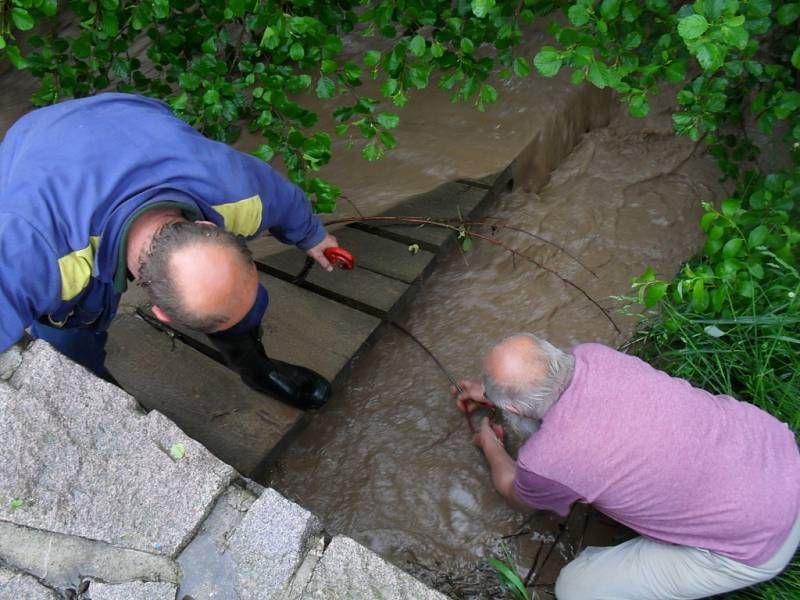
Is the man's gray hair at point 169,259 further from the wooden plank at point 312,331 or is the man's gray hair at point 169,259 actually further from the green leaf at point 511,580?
the green leaf at point 511,580

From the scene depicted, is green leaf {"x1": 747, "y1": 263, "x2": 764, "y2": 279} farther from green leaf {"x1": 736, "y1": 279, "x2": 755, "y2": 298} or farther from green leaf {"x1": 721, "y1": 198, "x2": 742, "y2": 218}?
green leaf {"x1": 721, "y1": 198, "x2": 742, "y2": 218}

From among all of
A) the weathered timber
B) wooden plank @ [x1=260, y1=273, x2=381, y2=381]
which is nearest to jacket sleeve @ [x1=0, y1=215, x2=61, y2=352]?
wooden plank @ [x1=260, y1=273, x2=381, y2=381]

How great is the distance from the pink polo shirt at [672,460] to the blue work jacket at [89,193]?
1159 mm

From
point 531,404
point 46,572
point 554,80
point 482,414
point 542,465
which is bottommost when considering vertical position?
point 482,414

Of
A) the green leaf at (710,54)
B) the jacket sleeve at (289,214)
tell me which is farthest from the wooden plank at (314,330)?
the green leaf at (710,54)

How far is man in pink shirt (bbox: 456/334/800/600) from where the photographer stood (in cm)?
165

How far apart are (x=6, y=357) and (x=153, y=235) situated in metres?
0.50

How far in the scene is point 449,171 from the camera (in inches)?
140

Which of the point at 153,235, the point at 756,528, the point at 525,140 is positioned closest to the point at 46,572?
the point at 153,235

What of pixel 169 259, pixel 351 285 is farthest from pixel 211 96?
pixel 351 285

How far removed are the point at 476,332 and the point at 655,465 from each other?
1261 millimetres

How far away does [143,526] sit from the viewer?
1.46 metres

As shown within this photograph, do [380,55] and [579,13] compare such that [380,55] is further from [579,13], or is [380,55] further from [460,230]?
[460,230]

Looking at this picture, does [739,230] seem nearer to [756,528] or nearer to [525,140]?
[756,528]
